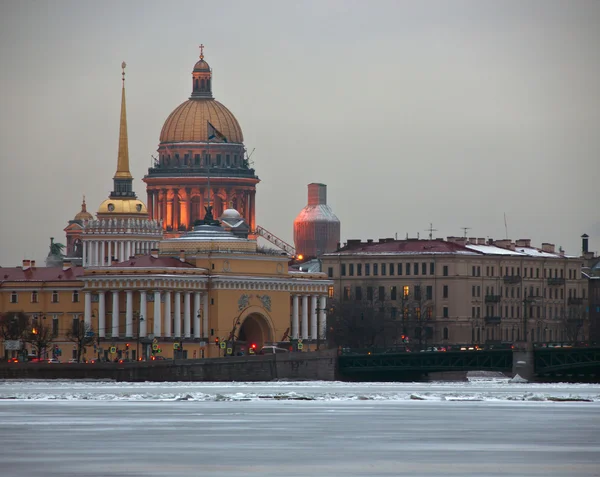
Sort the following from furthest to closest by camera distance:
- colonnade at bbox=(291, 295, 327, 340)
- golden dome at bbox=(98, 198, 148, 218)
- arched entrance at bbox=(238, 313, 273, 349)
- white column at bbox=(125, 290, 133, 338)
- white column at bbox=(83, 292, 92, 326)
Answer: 1. golden dome at bbox=(98, 198, 148, 218)
2. colonnade at bbox=(291, 295, 327, 340)
3. arched entrance at bbox=(238, 313, 273, 349)
4. white column at bbox=(83, 292, 92, 326)
5. white column at bbox=(125, 290, 133, 338)

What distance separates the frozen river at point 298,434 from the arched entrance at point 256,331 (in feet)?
167

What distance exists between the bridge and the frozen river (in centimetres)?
2673

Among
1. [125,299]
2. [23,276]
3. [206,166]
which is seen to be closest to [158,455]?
[125,299]

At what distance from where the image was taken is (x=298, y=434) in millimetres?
64188

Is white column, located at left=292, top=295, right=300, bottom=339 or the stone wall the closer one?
the stone wall

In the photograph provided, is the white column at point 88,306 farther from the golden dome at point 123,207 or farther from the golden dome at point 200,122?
the golden dome at point 200,122

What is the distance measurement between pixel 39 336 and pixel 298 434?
2889 inches

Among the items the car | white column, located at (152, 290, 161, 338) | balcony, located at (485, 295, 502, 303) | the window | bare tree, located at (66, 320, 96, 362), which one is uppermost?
the window

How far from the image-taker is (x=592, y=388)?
108 m

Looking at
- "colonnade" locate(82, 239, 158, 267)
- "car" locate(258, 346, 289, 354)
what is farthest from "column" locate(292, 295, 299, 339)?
"colonnade" locate(82, 239, 158, 267)

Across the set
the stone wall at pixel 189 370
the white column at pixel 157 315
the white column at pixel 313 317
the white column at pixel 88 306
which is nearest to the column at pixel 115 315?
the white column at pixel 88 306

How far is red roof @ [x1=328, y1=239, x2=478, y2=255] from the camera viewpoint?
537 ft

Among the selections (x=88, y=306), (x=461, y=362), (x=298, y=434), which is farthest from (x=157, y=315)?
(x=298, y=434)

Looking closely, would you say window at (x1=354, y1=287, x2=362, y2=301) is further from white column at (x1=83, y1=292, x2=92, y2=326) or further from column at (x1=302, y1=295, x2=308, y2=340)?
white column at (x1=83, y1=292, x2=92, y2=326)
